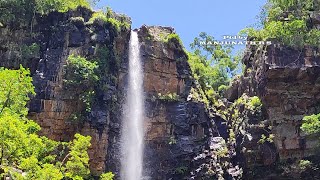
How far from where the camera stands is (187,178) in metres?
28.2

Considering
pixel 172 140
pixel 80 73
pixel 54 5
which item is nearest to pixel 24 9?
pixel 54 5

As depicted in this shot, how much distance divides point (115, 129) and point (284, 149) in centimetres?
1040

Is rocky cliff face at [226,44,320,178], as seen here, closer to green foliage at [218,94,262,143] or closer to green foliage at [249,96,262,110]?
green foliage at [249,96,262,110]

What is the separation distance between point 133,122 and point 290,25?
38.2ft

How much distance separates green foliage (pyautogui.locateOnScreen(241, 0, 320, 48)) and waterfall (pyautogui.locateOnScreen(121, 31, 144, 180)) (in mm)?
8112

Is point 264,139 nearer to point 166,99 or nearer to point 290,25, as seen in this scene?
point 290,25

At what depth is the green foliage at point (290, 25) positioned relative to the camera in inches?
1072

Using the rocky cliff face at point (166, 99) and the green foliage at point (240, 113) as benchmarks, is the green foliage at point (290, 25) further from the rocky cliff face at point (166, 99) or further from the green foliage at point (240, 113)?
the green foliage at point (240, 113)

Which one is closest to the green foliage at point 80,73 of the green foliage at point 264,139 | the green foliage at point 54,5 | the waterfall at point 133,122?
the waterfall at point 133,122

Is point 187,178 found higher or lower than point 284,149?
lower

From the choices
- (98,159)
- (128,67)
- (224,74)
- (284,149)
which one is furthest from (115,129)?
(224,74)

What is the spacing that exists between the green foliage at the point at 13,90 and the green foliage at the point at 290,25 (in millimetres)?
15584

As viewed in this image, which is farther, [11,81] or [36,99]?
[36,99]

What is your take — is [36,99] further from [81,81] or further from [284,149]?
[284,149]
